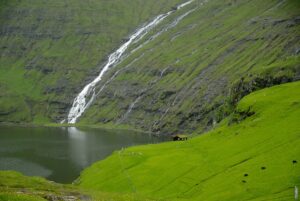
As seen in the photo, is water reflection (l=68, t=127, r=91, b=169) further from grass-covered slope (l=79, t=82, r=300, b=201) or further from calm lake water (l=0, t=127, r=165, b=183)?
grass-covered slope (l=79, t=82, r=300, b=201)

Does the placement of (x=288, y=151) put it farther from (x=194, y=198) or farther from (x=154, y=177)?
(x=154, y=177)

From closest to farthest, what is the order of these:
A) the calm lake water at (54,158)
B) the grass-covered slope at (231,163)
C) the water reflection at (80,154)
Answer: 1. the grass-covered slope at (231,163)
2. the calm lake water at (54,158)
3. the water reflection at (80,154)

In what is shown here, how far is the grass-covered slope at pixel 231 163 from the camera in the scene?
58.2 meters

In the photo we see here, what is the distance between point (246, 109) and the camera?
96.7m

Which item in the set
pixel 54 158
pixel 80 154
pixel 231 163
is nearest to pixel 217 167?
pixel 231 163

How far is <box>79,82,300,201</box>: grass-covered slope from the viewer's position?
5816 cm

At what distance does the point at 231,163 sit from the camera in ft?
232

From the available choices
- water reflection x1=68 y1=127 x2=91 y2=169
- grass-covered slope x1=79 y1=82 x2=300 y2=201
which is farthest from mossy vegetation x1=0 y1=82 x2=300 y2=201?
water reflection x1=68 y1=127 x2=91 y2=169

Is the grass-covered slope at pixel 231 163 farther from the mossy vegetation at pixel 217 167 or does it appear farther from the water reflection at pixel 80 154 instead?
the water reflection at pixel 80 154

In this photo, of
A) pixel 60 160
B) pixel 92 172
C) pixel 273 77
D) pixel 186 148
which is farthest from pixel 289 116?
pixel 60 160

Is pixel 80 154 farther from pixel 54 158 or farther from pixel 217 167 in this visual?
pixel 217 167

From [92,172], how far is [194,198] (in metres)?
45.6

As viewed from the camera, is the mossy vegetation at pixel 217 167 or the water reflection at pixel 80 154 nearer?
the mossy vegetation at pixel 217 167

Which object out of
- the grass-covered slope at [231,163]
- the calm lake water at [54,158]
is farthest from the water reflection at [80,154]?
the grass-covered slope at [231,163]
